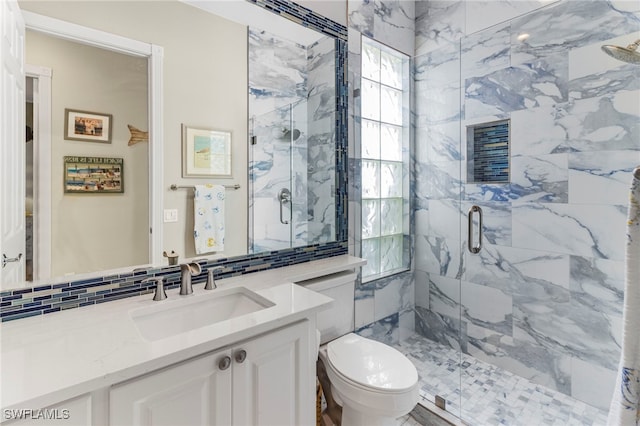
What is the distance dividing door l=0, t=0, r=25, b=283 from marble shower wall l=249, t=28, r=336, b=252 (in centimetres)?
83

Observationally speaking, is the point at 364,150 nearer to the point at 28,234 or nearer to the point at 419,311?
the point at 419,311

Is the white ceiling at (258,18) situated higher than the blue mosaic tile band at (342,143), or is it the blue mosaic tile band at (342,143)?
the white ceiling at (258,18)

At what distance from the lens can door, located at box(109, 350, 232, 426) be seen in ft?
2.48

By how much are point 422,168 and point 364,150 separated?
0.55 metres

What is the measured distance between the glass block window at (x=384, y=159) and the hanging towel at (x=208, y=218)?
3.45ft

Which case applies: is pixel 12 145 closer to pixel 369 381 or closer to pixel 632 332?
pixel 369 381

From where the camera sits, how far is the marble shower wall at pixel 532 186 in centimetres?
168

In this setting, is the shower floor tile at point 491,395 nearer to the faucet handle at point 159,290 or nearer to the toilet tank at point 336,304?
the toilet tank at point 336,304

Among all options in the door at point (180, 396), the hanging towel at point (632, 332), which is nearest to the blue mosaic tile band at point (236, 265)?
the door at point (180, 396)

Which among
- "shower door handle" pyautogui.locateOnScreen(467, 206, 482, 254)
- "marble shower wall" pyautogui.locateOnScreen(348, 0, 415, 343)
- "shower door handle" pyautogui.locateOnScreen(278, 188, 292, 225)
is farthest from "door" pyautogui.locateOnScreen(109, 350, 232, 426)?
"shower door handle" pyautogui.locateOnScreen(467, 206, 482, 254)

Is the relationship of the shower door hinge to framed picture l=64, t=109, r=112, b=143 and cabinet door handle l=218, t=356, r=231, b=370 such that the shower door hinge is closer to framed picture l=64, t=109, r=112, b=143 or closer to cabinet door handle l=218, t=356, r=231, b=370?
cabinet door handle l=218, t=356, r=231, b=370

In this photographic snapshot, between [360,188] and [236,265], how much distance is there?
1005mm

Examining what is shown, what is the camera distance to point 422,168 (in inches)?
97.3

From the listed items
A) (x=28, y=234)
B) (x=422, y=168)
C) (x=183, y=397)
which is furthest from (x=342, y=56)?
(x=183, y=397)
